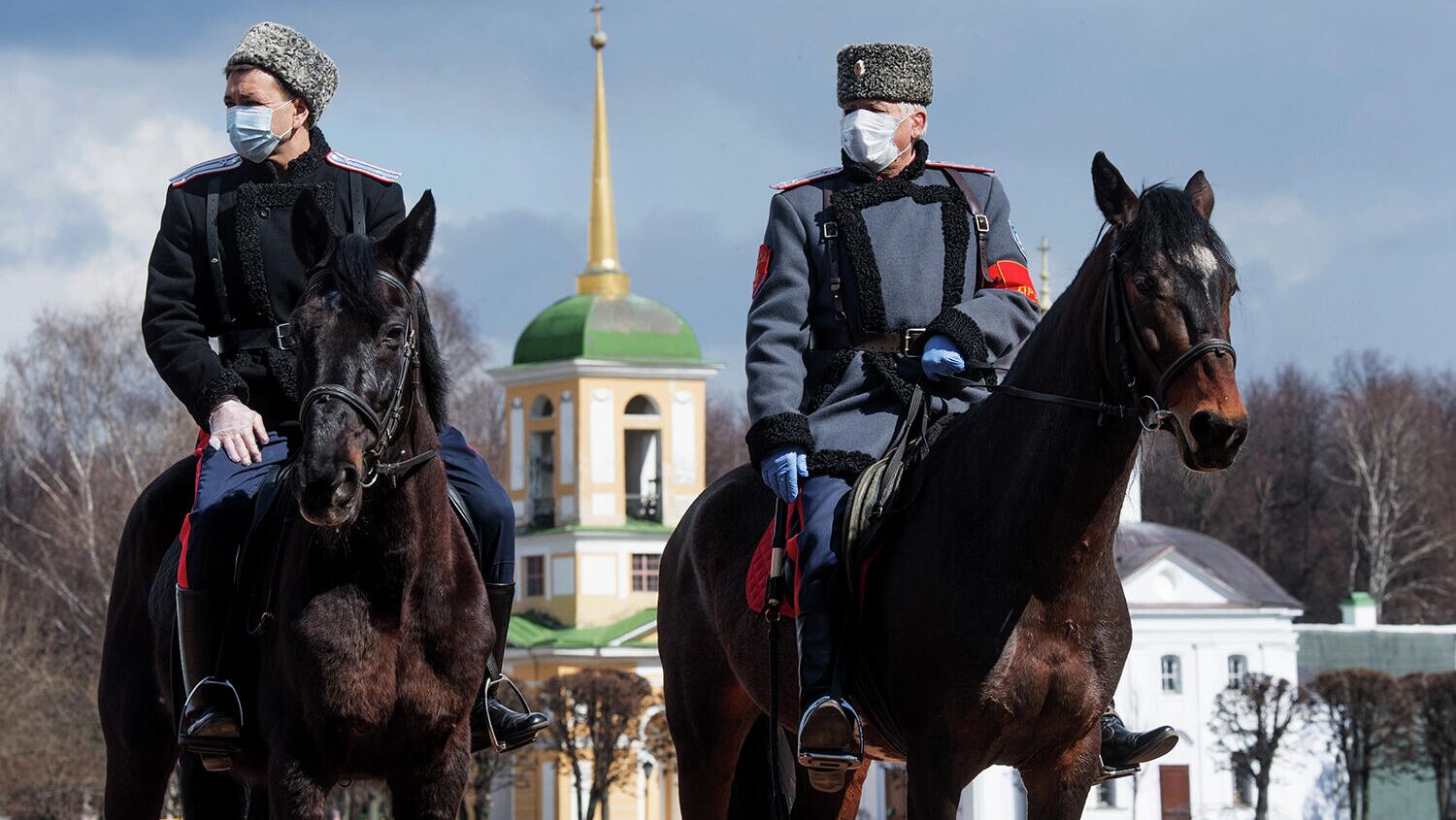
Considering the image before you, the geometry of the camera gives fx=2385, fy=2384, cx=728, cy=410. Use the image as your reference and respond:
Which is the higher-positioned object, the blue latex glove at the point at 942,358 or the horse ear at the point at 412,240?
the horse ear at the point at 412,240

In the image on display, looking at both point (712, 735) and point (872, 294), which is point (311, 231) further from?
point (712, 735)

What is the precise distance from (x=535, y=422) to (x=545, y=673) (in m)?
10.3

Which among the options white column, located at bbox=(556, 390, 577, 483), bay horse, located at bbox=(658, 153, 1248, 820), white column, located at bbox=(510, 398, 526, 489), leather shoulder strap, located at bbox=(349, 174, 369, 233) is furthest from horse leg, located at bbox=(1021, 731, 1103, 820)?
white column, located at bbox=(510, 398, 526, 489)

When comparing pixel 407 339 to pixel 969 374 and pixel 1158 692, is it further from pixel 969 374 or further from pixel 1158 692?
pixel 1158 692

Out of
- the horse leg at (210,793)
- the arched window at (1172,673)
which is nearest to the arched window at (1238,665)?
the arched window at (1172,673)

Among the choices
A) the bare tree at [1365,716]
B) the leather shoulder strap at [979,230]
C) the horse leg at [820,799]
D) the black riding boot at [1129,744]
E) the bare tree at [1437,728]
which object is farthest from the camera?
the bare tree at [1365,716]

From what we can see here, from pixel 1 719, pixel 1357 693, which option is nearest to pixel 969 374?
pixel 1 719

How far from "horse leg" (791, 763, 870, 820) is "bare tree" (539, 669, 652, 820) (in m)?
55.5

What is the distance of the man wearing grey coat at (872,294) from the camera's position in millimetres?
8867

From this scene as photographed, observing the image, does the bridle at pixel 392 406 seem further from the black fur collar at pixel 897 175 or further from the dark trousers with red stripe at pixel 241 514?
the black fur collar at pixel 897 175

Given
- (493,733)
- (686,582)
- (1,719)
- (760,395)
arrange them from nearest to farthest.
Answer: (493,733), (760,395), (686,582), (1,719)

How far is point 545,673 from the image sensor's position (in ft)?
252

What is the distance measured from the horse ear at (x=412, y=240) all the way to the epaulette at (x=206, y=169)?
148 centimetres

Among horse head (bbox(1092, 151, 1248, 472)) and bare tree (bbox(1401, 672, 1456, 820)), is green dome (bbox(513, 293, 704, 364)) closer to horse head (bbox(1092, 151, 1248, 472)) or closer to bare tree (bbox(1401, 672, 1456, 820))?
bare tree (bbox(1401, 672, 1456, 820))
